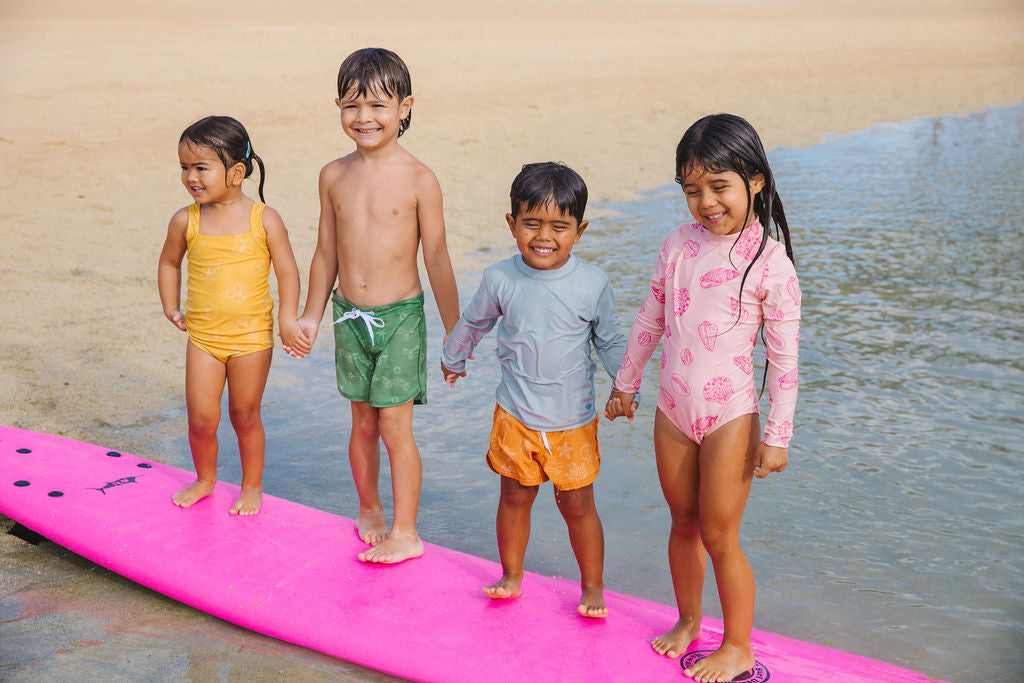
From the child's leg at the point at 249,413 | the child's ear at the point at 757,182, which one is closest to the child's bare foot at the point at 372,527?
the child's leg at the point at 249,413

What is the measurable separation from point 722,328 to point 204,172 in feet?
6.32

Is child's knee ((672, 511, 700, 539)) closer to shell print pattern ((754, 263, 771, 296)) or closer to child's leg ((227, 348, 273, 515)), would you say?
shell print pattern ((754, 263, 771, 296))

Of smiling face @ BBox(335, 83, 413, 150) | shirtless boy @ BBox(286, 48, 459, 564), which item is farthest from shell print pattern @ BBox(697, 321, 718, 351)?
smiling face @ BBox(335, 83, 413, 150)

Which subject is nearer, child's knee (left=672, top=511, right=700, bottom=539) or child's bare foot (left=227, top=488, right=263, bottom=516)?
child's knee (left=672, top=511, right=700, bottom=539)

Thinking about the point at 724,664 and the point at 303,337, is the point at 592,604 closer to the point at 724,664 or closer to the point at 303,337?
the point at 724,664

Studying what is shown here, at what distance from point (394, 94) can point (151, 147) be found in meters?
8.53

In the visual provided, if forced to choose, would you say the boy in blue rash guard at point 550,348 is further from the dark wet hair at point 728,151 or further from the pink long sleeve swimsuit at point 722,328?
the dark wet hair at point 728,151

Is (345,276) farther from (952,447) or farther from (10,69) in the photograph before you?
(10,69)

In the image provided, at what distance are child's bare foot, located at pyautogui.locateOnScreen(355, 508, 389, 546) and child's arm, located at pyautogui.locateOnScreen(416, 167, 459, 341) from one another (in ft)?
2.57

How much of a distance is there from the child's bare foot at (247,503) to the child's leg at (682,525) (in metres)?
1.65

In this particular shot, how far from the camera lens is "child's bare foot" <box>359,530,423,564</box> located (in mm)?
3369

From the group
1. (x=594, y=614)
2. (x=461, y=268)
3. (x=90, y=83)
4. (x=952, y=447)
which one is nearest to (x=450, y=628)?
(x=594, y=614)

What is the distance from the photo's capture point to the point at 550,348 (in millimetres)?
2885

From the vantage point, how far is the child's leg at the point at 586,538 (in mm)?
2961
